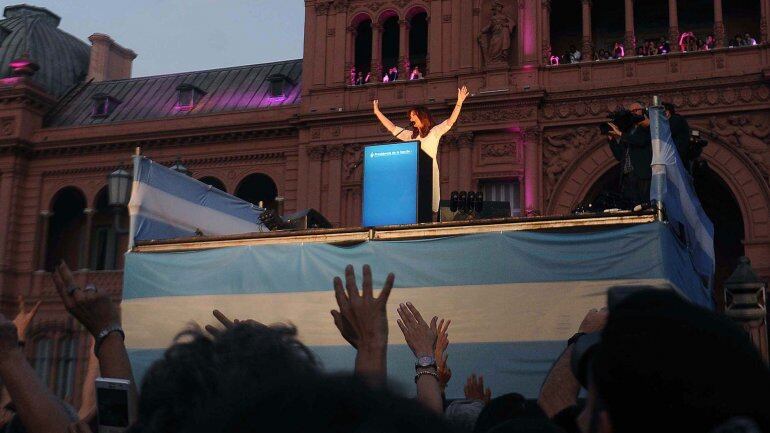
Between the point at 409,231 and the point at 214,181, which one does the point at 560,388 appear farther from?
the point at 214,181

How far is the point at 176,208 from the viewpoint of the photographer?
40.5 ft

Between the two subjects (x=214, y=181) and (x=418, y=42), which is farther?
(x=214, y=181)

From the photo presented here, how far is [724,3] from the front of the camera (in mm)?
24234

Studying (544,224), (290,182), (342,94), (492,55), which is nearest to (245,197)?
(290,182)

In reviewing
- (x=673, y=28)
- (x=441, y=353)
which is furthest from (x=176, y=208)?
(x=673, y=28)

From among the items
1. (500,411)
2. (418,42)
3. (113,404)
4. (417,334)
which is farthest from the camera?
(418,42)

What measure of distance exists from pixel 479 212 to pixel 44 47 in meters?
29.3

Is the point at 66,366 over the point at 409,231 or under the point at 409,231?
under

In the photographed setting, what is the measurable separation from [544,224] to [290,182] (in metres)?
17.9

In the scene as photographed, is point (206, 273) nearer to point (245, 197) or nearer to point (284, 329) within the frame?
point (284, 329)

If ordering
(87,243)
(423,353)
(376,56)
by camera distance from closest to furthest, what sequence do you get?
A: 1. (423,353)
2. (376,56)
3. (87,243)

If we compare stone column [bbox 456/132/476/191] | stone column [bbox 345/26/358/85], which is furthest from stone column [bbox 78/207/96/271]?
stone column [bbox 456/132/476/191]

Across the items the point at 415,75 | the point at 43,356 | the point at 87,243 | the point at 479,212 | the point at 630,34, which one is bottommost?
the point at 43,356

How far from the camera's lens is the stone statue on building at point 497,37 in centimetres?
2391
